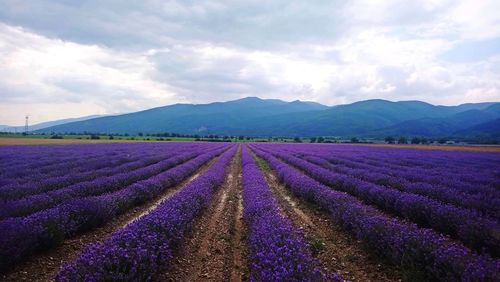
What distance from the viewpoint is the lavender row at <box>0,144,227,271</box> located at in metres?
5.17

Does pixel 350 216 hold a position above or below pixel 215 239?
above

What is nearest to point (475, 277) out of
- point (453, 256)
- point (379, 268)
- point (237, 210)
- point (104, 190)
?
point (453, 256)

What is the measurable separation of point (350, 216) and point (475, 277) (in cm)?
400

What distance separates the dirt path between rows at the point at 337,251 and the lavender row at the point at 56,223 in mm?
4999

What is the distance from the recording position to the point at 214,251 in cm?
666

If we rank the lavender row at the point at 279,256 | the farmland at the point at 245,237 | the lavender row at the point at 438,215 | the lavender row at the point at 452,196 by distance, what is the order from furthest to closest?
1. the lavender row at the point at 452,196
2. the lavender row at the point at 438,215
3. the farmland at the point at 245,237
4. the lavender row at the point at 279,256

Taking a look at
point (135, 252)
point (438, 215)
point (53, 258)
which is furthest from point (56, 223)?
point (438, 215)

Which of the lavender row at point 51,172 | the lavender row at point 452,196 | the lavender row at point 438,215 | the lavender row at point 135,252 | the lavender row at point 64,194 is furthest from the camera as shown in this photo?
the lavender row at point 51,172

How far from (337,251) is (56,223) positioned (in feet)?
18.9

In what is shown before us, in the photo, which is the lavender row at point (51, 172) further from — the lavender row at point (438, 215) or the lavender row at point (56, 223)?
the lavender row at point (438, 215)

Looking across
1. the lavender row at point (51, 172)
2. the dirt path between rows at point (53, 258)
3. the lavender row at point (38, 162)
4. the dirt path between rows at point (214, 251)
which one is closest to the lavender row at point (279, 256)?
the dirt path between rows at point (214, 251)

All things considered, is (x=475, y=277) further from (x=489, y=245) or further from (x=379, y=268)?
(x=489, y=245)

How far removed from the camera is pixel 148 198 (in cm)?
1143

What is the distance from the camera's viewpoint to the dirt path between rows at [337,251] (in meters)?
5.56
